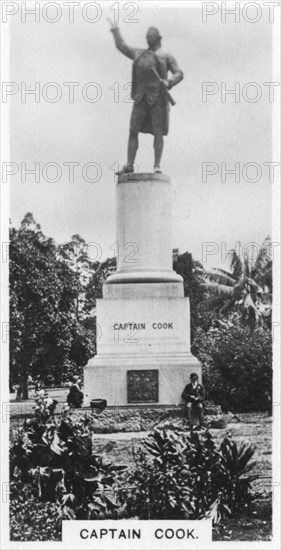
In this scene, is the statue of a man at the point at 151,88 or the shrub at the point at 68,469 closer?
the shrub at the point at 68,469

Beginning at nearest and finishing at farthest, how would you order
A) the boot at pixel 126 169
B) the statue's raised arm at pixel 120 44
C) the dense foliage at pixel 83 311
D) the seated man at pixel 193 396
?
the statue's raised arm at pixel 120 44 → the seated man at pixel 193 396 → the boot at pixel 126 169 → the dense foliage at pixel 83 311

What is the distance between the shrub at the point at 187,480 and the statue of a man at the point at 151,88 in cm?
568

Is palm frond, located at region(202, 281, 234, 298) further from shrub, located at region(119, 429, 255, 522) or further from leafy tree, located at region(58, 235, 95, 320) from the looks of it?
shrub, located at region(119, 429, 255, 522)

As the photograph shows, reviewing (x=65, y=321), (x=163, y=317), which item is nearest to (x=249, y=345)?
(x=163, y=317)

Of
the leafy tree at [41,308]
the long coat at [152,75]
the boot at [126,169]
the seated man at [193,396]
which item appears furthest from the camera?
the leafy tree at [41,308]

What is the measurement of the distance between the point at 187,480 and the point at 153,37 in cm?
689

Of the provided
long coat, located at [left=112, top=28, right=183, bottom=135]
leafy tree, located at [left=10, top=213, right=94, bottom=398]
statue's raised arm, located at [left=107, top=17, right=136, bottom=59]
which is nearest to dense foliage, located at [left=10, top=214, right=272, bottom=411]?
leafy tree, located at [left=10, top=213, right=94, bottom=398]

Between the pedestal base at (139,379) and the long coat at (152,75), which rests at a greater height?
the long coat at (152,75)

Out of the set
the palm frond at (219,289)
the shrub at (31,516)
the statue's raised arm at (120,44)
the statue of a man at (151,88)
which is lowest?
the shrub at (31,516)

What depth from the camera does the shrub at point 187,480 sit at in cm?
1202

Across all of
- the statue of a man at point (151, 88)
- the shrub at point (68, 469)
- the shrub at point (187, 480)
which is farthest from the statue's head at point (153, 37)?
the shrub at point (187, 480)

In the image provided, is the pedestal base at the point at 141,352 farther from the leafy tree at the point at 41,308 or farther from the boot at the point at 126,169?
the leafy tree at the point at 41,308

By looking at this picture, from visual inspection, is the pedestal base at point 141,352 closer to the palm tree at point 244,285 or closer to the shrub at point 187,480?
the shrub at point 187,480

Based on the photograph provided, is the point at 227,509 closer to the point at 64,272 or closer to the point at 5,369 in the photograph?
the point at 5,369
